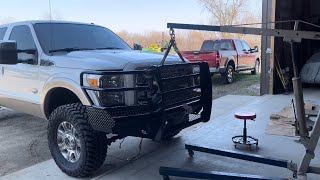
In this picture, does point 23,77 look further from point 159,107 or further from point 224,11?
point 224,11

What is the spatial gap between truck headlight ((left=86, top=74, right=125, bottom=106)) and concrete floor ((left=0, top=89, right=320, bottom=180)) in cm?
97

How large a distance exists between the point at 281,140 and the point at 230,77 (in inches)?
321

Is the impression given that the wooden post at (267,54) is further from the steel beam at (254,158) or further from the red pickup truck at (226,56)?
the steel beam at (254,158)

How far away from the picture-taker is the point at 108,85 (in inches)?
150

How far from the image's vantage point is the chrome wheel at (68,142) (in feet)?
13.5

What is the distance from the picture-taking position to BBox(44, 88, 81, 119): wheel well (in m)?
4.50

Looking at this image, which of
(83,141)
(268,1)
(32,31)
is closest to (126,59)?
(83,141)

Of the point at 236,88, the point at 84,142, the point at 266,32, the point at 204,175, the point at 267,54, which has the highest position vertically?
the point at 266,32

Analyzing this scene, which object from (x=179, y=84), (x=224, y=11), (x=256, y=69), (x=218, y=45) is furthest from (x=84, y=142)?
(x=224, y=11)

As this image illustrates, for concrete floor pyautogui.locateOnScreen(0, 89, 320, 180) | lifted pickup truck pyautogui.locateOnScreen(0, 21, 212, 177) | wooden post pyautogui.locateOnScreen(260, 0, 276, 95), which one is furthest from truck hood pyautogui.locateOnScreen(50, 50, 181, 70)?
wooden post pyautogui.locateOnScreen(260, 0, 276, 95)

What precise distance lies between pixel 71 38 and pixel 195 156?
248 centimetres

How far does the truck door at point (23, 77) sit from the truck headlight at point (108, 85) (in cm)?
138

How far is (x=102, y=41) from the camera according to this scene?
541 cm

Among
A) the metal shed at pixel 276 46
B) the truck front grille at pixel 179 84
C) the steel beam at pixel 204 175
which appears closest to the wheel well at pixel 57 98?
the truck front grille at pixel 179 84
